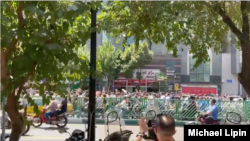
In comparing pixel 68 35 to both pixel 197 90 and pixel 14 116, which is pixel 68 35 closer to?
pixel 14 116

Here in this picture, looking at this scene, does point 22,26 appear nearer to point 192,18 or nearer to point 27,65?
point 27,65

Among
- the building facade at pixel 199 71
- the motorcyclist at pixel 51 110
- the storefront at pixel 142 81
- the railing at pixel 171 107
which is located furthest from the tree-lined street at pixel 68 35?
the building facade at pixel 199 71

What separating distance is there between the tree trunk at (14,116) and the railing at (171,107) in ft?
36.6

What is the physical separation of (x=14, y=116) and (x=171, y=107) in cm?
1230

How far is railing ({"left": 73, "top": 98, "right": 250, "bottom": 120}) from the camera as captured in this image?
580 inches

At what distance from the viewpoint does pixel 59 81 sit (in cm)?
367

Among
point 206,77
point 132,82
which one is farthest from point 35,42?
point 206,77

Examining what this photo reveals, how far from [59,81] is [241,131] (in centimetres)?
204

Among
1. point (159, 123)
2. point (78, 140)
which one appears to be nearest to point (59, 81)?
point (159, 123)

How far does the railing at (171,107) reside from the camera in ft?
48.4

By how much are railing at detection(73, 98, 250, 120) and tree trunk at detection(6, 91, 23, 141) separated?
1117cm

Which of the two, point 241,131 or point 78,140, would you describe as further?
point 78,140

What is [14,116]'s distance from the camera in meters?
3.62

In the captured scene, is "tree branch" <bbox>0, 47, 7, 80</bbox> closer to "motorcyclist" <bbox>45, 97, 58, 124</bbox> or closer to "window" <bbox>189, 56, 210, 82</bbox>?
"motorcyclist" <bbox>45, 97, 58, 124</bbox>
